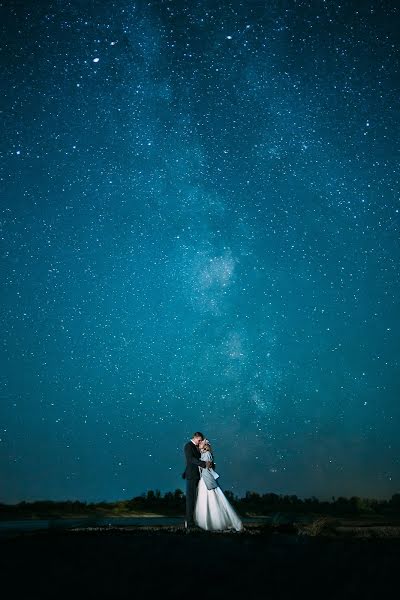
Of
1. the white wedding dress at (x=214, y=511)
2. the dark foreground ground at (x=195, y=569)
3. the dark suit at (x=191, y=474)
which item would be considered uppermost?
the dark suit at (x=191, y=474)

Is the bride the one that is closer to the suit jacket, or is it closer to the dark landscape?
the suit jacket

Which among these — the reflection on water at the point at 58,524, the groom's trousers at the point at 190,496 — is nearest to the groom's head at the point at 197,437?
the groom's trousers at the point at 190,496

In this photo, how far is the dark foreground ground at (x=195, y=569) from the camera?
12.8 ft

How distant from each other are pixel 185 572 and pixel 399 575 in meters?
1.94

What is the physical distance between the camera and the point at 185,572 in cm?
475

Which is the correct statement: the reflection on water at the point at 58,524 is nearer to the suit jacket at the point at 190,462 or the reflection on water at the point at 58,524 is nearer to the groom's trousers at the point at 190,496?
the groom's trousers at the point at 190,496

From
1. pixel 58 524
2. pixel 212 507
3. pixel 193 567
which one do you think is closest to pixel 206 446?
pixel 212 507

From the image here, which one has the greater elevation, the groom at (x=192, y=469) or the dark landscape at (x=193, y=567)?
the groom at (x=192, y=469)

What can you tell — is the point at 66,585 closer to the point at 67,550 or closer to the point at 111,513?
the point at 67,550

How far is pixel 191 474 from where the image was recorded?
11.9 meters

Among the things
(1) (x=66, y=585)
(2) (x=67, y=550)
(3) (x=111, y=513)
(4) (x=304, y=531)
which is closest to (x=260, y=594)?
(1) (x=66, y=585)

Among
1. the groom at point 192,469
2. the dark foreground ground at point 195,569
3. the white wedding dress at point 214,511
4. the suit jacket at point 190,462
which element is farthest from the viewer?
the suit jacket at point 190,462

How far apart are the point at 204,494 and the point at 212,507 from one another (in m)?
0.35

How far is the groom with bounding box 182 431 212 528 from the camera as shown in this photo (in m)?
11.6
